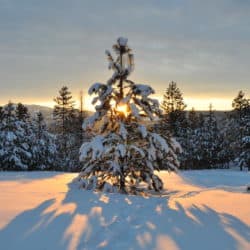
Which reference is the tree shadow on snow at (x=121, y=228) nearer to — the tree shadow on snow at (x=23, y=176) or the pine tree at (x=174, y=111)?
the tree shadow on snow at (x=23, y=176)

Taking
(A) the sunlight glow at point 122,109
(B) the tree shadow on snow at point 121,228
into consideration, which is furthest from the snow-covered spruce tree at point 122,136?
(B) the tree shadow on snow at point 121,228

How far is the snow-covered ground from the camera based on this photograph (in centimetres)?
692

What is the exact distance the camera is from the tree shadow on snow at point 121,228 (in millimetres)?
6852

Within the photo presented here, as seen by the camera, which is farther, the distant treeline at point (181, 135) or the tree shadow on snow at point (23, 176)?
the distant treeline at point (181, 135)

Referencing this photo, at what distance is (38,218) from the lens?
338 inches

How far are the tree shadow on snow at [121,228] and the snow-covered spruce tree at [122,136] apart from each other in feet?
13.4

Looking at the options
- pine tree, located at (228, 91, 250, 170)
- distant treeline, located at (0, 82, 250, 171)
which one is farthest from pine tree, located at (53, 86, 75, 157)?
pine tree, located at (228, 91, 250, 170)

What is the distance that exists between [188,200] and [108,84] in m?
5.36

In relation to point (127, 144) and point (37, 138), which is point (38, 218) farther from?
point (37, 138)

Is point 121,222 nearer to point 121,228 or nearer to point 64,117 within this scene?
point 121,228

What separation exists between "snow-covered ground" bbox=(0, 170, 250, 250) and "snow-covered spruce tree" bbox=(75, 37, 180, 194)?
249 centimetres

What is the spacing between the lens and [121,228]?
25.3ft

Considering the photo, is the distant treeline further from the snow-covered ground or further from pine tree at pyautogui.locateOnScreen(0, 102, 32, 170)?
the snow-covered ground

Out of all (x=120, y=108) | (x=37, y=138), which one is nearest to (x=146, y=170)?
(x=120, y=108)
